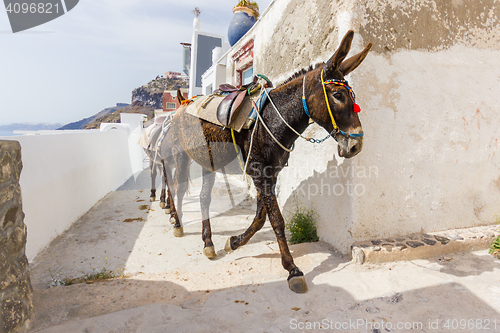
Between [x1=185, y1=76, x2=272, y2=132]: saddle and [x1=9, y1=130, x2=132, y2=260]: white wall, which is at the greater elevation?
[x1=185, y1=76, x2=272, y2=132]: saddle

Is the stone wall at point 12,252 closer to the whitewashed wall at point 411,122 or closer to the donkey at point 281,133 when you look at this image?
the donkey at point 281,133

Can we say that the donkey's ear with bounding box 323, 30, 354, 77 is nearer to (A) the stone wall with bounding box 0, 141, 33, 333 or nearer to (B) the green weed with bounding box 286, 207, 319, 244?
(B) the green weed with bounding box 286, 207, 319, 244

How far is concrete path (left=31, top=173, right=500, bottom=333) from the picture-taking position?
6.40ft

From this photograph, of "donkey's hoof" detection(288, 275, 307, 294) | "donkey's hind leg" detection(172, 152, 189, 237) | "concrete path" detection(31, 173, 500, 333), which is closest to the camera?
"concrete path" detection(31, 173, 500, 333)

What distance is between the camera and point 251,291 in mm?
2406

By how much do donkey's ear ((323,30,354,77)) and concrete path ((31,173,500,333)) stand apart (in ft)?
6.43

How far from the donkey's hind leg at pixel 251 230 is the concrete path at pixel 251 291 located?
0.13m

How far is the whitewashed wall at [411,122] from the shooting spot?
2928 millimetres

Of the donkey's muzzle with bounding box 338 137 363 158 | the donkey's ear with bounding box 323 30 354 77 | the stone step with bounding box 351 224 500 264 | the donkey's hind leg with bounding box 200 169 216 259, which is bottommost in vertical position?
the stone step with bounding box 351 224 500 264

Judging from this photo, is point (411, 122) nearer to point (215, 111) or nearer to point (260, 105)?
point (260, 105)

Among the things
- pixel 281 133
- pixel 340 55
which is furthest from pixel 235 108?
pixel 340 55

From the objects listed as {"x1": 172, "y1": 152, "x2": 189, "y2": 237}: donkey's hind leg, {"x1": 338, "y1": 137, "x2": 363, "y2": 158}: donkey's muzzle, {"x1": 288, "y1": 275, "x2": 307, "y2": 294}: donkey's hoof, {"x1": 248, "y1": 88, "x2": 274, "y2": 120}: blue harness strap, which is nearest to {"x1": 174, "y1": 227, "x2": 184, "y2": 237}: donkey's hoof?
{"x1": 172, "y1": 152, "x2": 189, "y2": 237}: donkey's hind leg

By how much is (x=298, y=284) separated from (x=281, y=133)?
1422 millimetres

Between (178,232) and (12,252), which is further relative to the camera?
(178,232)
